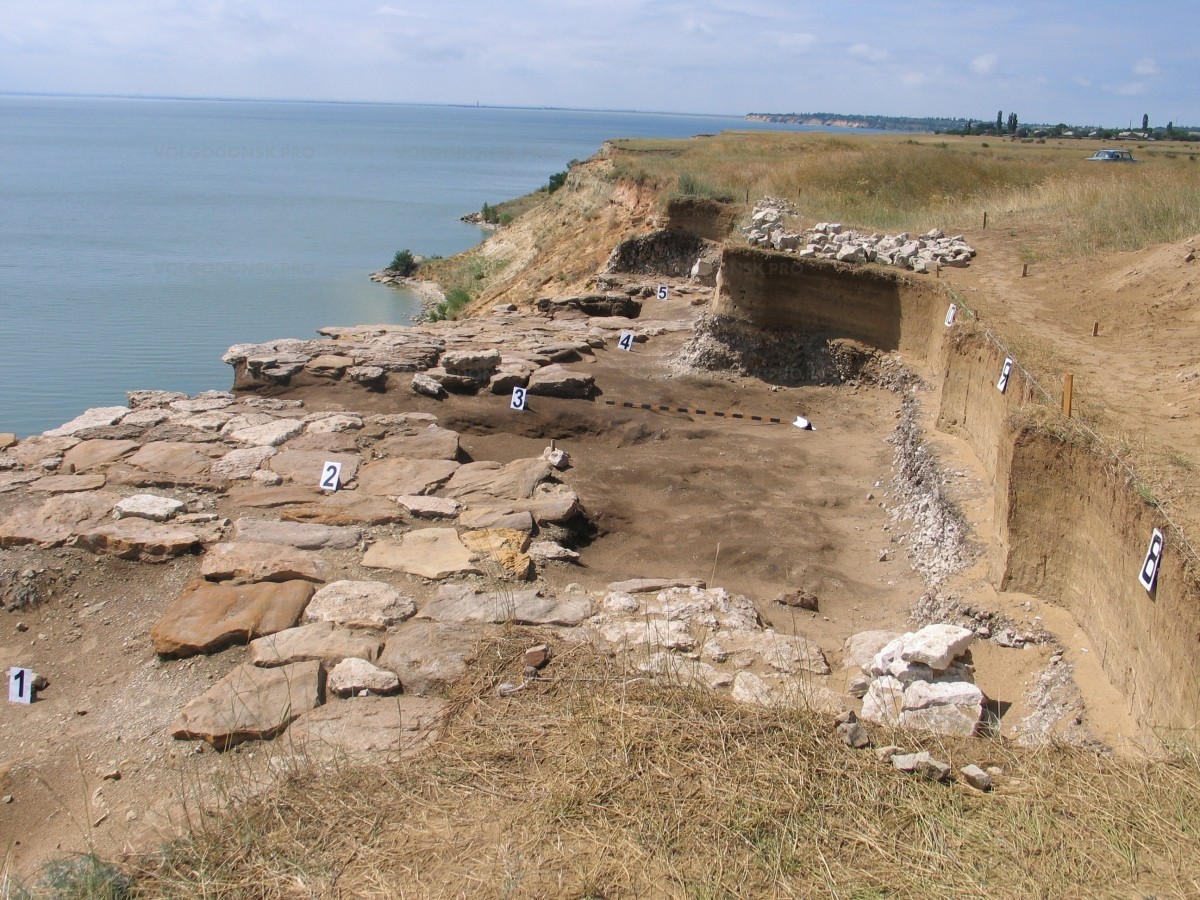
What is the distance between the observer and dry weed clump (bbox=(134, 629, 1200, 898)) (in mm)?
3162

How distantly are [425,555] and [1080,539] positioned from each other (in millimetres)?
4127

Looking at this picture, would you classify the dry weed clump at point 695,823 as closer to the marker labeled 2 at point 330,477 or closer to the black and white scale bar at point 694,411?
the marker labeled 2 at point 330,477

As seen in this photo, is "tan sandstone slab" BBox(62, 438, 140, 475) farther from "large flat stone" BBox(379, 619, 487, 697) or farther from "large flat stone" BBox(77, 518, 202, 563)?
"large flat stone" BBox(379, 619, 487, 697)

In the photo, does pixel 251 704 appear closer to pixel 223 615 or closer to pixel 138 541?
pixel 223 615

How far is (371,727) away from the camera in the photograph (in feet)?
14.7

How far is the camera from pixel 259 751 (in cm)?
446

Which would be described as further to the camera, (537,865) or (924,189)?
(924,189)

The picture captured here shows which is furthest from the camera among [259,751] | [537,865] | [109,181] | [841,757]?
[109,181]

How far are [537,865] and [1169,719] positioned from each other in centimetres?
278

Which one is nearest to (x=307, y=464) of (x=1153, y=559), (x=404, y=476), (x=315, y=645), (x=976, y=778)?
(x=404, y=476)

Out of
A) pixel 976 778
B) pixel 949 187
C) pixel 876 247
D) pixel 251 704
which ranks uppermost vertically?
pixel 949 187

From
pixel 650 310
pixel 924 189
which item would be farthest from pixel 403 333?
pixel 924 189

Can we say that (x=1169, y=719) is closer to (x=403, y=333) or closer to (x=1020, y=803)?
(x=1020, y=803)

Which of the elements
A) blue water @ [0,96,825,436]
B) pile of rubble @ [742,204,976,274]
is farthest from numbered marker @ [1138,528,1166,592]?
blue water @ [0,96,825,436]
